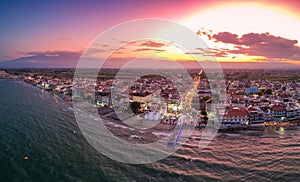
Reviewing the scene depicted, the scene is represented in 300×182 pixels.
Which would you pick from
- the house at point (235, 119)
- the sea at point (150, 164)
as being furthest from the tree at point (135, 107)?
the house at point (235, 119)

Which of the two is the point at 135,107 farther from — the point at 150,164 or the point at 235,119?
the point at 150,164

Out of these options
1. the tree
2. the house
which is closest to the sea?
the house

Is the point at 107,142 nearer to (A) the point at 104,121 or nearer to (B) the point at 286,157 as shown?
(A) the point at 104,121

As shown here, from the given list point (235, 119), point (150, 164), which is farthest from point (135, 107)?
point (150, 164)

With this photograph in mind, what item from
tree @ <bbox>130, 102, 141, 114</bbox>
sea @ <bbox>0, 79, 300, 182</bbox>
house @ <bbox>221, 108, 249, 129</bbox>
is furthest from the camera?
tree @ <bbox>130, 102, 141, 114</bbox>

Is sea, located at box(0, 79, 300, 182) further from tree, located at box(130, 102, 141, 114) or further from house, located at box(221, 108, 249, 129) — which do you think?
tree, located at box(130, 102, 141, 114)

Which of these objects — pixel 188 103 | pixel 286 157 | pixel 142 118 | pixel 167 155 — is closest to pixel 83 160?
pixel 167 155

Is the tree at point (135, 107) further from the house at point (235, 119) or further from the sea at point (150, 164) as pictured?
the house at point (235, 119)

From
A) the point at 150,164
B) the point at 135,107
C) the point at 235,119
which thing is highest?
the point at 135,107
